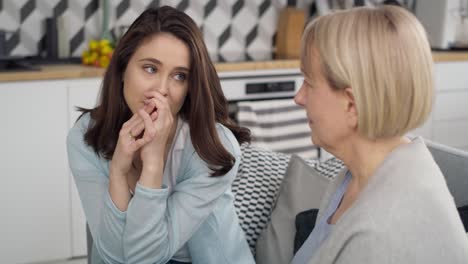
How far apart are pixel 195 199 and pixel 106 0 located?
2448 millimetres

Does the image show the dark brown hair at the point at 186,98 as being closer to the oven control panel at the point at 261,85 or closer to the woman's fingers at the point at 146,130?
the woman's fingers at the point at 146,130

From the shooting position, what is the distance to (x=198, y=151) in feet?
5.96

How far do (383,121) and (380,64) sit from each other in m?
0.11

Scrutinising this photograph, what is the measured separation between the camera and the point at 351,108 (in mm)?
1322

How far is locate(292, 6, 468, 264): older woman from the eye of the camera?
Result: 1.23m

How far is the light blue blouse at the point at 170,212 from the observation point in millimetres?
1706

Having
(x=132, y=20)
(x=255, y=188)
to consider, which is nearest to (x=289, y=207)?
(x=255, y=188)

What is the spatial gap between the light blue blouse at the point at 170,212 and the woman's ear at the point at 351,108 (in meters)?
0.55

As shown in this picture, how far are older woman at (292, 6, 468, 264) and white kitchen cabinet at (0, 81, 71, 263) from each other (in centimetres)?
226

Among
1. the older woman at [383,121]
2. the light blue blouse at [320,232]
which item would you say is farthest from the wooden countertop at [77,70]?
the older woman at [383,121]

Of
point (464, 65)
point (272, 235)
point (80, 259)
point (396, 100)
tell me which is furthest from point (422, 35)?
point (464, 65)

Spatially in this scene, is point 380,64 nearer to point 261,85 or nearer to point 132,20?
point 261,85

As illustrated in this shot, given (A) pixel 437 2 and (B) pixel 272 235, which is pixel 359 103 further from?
(A) pixel 437 2

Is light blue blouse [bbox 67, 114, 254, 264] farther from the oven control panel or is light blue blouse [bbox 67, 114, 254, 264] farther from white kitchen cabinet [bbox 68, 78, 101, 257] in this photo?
the oven control panel
